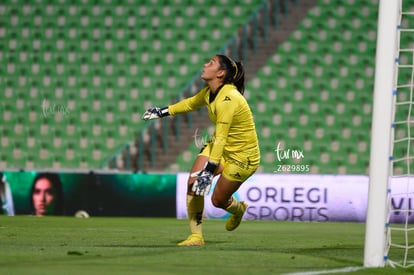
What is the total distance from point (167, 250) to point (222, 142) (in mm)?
1056

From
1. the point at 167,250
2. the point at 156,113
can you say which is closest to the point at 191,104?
the point at 156,113

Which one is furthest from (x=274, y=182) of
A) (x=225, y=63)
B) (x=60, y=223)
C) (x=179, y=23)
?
(x=225, y=63)

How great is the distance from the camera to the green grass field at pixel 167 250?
20.8ft

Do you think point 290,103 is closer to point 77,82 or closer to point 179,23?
point 179,23

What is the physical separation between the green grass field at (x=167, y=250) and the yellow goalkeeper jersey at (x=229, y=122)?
2.86ft

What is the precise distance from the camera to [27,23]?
2012 cm

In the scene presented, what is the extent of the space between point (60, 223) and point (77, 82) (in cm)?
650

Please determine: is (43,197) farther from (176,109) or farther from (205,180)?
(205,180)

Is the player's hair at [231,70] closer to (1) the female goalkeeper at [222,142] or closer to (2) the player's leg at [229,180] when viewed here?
(1) the female goalkeeper at [222,142]

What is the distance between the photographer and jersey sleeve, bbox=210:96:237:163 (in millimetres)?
8172

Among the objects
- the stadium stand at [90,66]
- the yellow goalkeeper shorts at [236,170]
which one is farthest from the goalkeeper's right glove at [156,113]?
the stadium stand at [90,66]

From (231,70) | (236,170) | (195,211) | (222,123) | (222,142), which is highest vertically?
(231,70)

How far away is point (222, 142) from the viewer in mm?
8164

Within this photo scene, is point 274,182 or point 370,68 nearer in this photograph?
point 274,182
